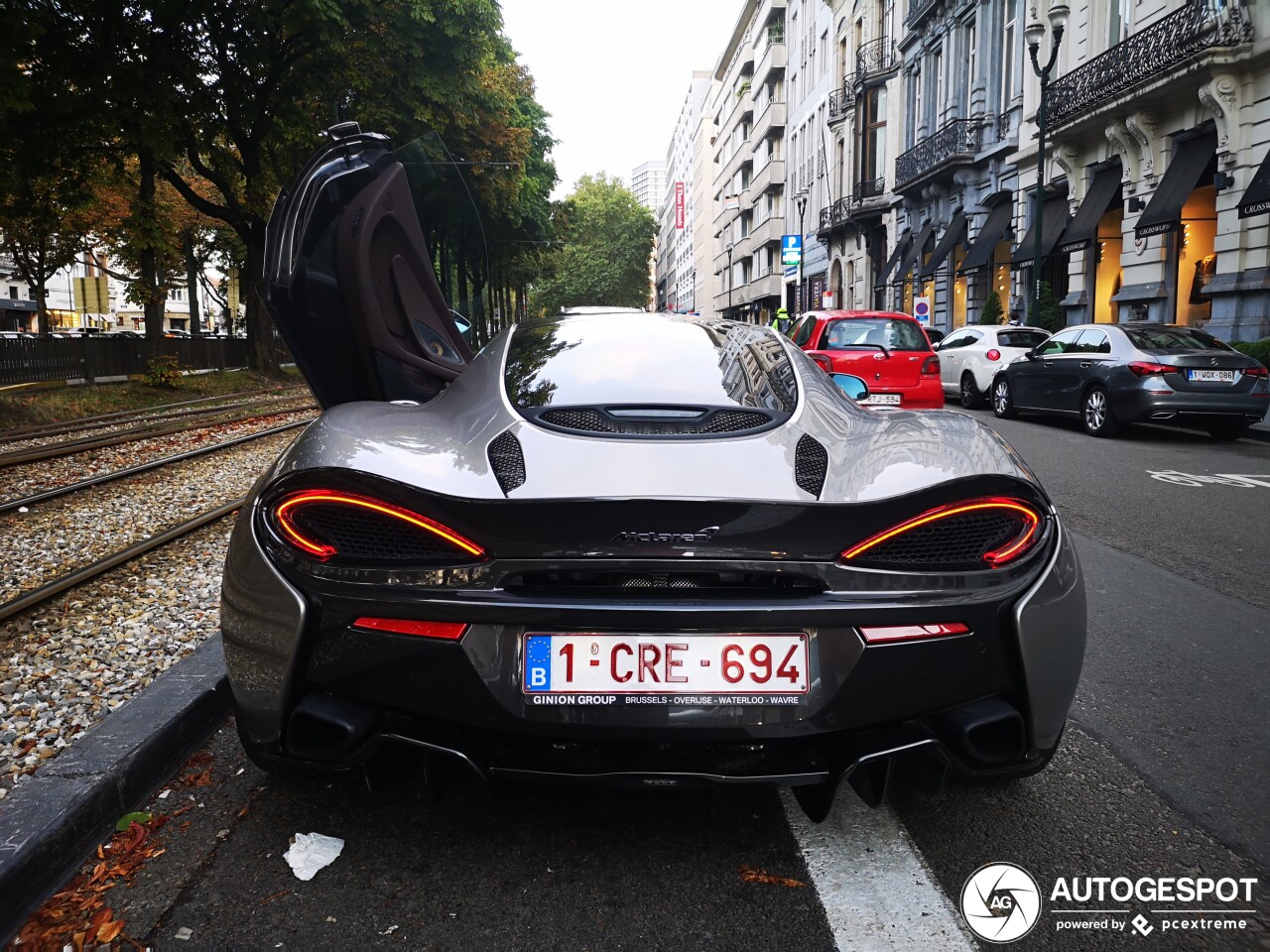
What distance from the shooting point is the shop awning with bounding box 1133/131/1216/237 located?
1995 centimetres

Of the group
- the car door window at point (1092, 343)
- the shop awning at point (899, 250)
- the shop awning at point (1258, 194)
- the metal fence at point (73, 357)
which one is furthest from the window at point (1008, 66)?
the metal fence at point (73, 357)

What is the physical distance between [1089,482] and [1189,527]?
2036 mm

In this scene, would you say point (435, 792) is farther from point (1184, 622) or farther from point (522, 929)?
point (1184, 622)

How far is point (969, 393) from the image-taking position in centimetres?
1800

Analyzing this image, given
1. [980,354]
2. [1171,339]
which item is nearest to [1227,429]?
[1171,339]

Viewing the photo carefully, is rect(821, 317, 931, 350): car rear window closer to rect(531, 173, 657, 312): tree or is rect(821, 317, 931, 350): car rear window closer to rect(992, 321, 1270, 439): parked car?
rect(992, 321, 1270, 439): parked car

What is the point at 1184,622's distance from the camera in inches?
175

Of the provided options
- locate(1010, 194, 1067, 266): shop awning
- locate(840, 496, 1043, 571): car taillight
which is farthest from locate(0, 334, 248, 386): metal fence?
locate(840, 496, 1043, 571): car taillight

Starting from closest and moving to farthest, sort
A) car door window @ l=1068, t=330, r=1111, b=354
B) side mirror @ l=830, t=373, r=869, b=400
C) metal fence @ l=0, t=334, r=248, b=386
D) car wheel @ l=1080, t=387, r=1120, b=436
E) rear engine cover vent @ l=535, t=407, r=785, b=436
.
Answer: rear engine cover vent @ l=535, t=407, r=785, b=436, side mirror @ l=830, t=373, r=869, b=400, car wheel @ l=1080, t=387, r=1120, b=436, car door window @ l=1068, t=330, r=1111, b=354, metal fence @ l=0, t=334, r=248, b=386

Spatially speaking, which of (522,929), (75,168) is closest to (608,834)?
(522,929)

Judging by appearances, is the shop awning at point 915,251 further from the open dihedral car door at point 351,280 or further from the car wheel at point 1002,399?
the open dihedral car door at point 351,280

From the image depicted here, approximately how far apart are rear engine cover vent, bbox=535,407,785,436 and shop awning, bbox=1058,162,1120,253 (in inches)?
936

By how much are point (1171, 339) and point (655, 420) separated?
11.7 m

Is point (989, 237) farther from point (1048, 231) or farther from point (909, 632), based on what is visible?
point (909, 632)
